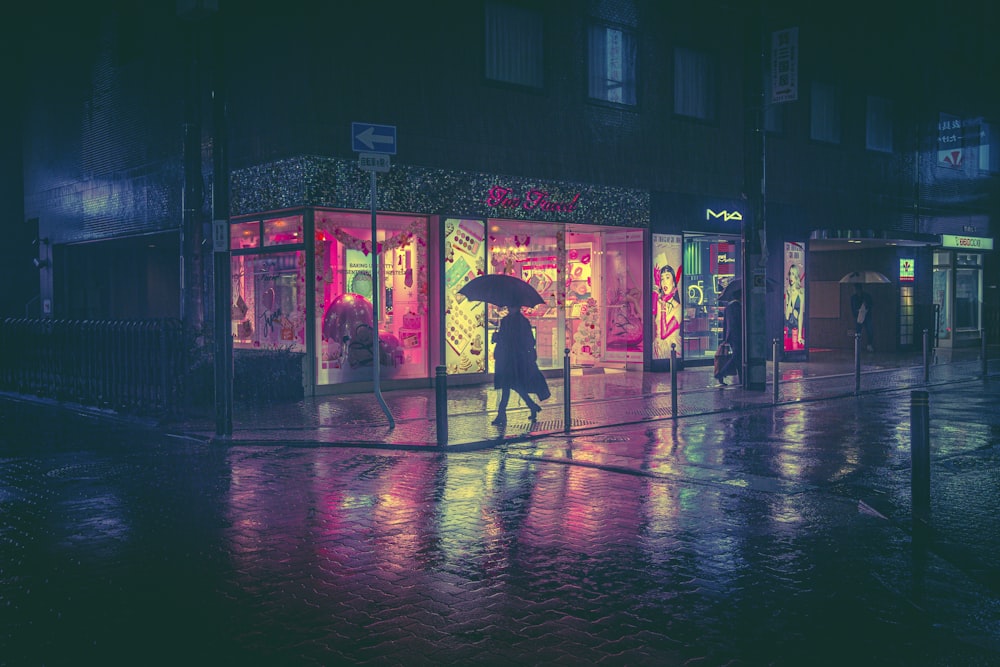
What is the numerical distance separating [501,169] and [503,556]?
538 inches

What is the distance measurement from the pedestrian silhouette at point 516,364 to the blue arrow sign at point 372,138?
9.67 feet

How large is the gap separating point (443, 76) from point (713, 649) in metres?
15.1

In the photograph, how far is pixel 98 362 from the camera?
1639 centimetres

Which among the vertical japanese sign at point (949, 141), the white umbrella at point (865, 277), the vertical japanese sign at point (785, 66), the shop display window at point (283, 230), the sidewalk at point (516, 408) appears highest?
the vertical japanese sign at point (949, 141)

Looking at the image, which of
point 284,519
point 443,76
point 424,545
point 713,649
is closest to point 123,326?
point 443,76

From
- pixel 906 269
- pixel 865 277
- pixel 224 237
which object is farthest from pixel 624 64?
pixel 906 269

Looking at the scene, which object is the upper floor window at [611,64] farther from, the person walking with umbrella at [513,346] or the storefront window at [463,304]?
the person walking with umbrella at [513,346]

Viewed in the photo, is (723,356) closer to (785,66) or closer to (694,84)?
(785,66)

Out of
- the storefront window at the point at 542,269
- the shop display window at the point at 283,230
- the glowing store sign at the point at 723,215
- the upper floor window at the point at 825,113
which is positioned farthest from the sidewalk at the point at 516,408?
the upper floor window at the point at 825,113

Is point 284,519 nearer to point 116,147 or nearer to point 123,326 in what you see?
point 123,326

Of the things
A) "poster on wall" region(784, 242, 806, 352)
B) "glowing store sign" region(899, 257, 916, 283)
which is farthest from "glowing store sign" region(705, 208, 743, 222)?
"glowing store sign" region(899, 257, 916, 283)

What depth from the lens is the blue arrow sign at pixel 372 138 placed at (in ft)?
42.9

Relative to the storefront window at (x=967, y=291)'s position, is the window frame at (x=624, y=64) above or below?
above

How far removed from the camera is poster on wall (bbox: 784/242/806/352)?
2614cm
